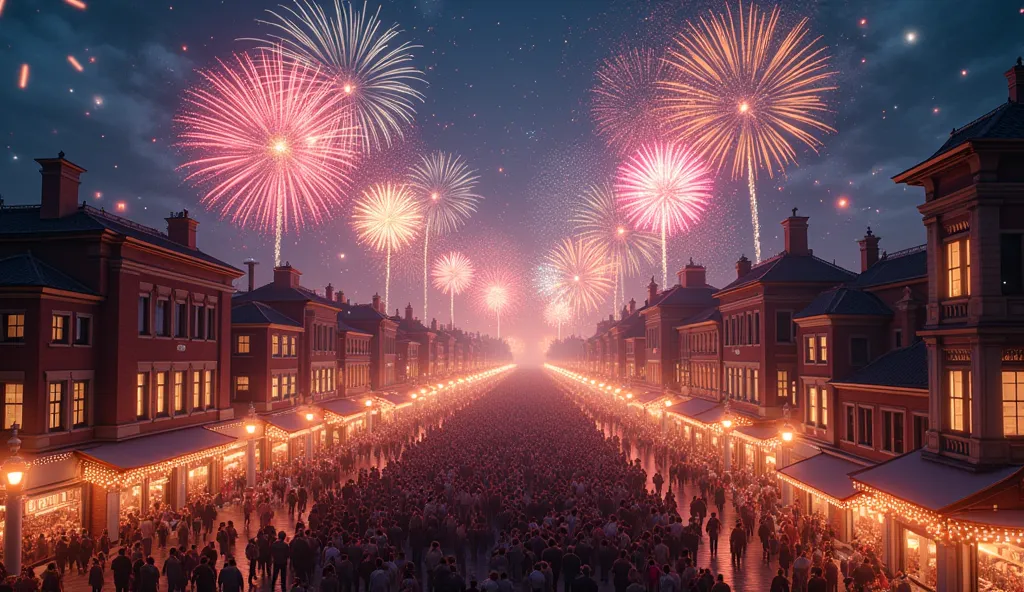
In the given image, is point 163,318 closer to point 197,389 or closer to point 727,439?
point 197,389

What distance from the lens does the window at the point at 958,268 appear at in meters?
19.5

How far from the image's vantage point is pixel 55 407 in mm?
24906

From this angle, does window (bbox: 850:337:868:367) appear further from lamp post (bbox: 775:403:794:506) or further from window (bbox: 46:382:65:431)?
window (bbox: 46:382:65:431)

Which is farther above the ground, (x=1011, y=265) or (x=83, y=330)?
(x=1011, y=265)

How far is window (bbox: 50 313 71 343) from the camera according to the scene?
24.8 metres

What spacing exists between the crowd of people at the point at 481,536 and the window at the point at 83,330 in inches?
278

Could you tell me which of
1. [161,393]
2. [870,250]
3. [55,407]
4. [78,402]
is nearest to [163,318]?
[161,393]

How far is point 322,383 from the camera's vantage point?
174ft

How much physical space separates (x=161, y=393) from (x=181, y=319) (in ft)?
12.6

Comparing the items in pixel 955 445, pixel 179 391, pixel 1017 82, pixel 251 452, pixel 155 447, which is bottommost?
pixel 251 452

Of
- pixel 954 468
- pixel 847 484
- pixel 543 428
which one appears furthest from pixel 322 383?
pixel 954 468

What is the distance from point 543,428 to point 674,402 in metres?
10.9

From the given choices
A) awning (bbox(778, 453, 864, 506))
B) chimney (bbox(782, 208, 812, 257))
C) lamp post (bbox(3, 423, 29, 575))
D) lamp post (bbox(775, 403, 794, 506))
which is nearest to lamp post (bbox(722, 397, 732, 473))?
lamp post (bbox(775, 403, 794, 506))

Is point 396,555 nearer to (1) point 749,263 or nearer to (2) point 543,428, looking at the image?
(2) point 543,428
